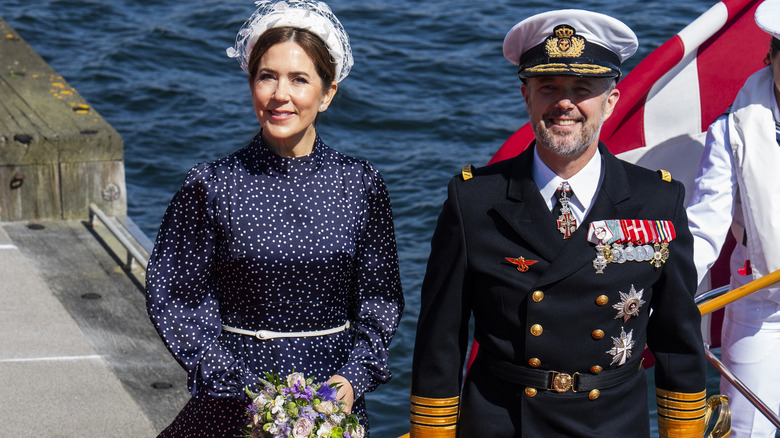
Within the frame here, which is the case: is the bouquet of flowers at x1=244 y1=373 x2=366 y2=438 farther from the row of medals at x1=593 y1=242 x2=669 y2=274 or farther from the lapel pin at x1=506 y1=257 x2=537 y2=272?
the row of medals at x1=593 y1=242 x2=669 y2=274

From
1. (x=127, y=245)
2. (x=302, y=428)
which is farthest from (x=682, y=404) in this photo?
(x=127, y=245)

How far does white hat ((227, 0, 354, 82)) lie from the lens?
2.89 m

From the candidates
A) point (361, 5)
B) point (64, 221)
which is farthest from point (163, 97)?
point (64, 221)

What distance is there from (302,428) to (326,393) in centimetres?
14

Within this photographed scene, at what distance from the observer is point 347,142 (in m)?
10.7

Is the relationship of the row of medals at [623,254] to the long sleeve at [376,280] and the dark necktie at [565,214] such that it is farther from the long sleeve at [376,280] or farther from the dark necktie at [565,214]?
the long sleeve at [376,280]

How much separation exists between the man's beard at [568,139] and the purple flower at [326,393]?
756 mm

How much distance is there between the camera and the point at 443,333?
2.76m

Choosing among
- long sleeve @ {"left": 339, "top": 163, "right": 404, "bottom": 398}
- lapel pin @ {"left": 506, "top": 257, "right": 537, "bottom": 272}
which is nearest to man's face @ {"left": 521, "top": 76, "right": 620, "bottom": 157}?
lapel pin @ {"left": 506, "top": 257, "right": 537, "bottom": 272}

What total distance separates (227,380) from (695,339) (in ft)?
3.73

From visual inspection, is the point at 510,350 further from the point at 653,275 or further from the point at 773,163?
the point at 773,163

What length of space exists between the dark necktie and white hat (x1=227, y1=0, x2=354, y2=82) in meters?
0.61

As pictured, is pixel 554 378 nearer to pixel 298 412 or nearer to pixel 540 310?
pixel 540 310

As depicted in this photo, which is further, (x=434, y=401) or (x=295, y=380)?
(x=434, y=401)
